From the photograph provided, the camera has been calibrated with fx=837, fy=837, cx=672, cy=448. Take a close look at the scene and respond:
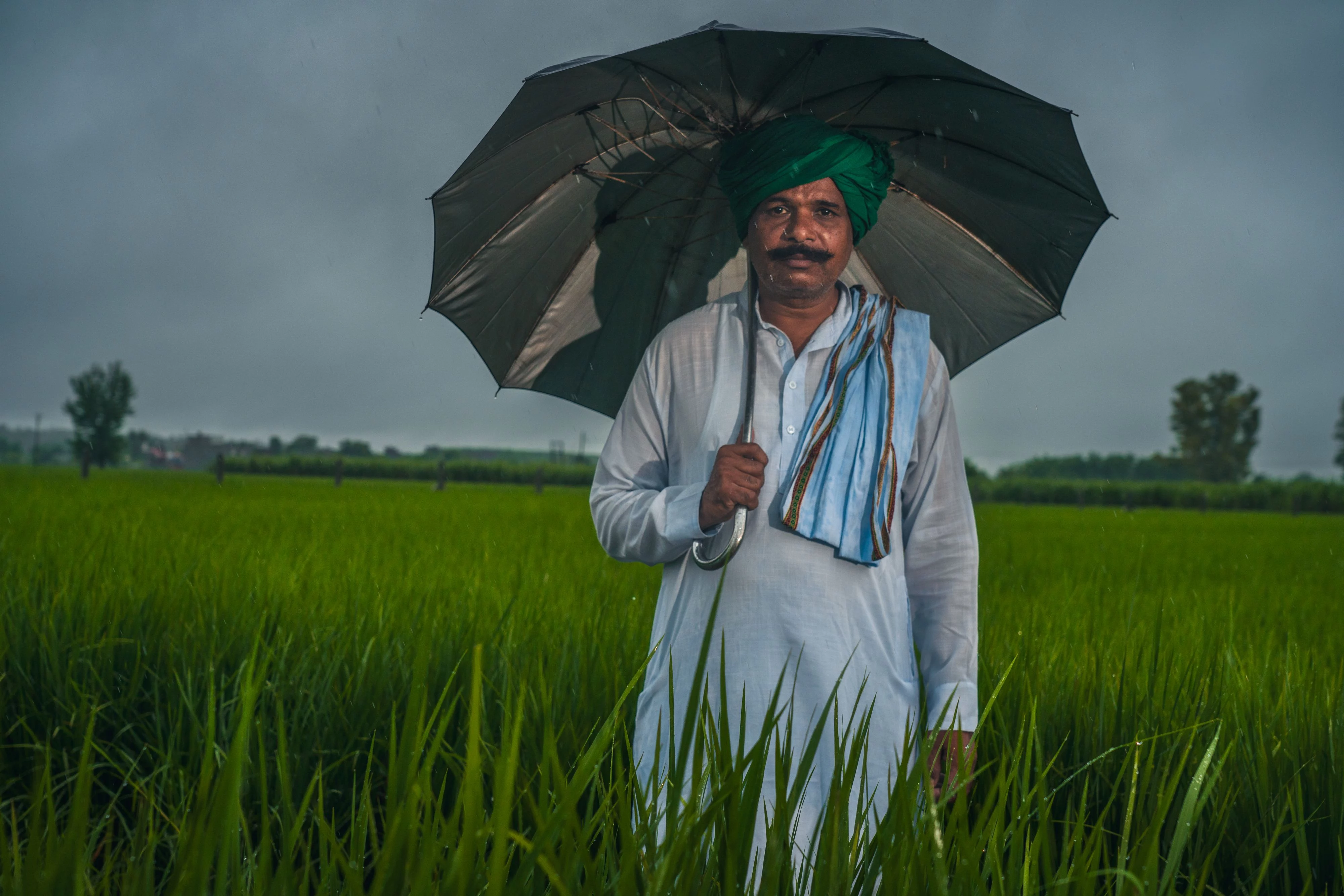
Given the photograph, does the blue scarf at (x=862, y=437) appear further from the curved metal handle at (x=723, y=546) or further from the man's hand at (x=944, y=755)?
the man's hand at (x=944, y=755)

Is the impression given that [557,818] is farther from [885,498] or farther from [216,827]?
[885,498]

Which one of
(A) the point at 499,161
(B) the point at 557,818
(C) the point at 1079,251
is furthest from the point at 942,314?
(B) the point at 557,818

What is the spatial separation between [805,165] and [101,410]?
10188cm

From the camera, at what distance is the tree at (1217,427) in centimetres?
7081

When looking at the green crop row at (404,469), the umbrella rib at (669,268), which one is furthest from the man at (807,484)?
the green crop row at (404,469)

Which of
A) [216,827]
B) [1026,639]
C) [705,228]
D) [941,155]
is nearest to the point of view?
[216,827]

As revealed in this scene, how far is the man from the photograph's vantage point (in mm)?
1767

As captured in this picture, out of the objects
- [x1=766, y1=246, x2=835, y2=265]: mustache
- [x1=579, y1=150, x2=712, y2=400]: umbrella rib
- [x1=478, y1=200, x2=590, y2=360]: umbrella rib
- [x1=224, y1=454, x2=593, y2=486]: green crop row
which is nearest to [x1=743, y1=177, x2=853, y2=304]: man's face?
[x1=766, y1=246, x2=835, y2=265]: mustache

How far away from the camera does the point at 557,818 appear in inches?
32.8

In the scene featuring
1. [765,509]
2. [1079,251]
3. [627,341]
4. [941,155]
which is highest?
[941,155]

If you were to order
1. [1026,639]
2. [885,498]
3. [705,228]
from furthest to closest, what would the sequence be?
[1026,639] → [705,228] → [885,498]

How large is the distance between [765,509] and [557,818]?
3.53ft

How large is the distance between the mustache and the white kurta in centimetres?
14

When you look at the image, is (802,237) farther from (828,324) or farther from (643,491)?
(643,491)
